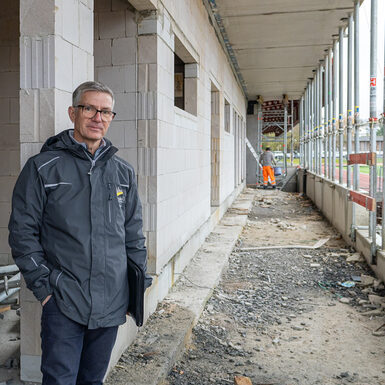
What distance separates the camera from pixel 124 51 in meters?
4.48

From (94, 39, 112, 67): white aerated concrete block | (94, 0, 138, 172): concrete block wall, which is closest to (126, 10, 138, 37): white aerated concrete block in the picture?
(94, 0, 138, 172): concrete block wall

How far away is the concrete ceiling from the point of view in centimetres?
830

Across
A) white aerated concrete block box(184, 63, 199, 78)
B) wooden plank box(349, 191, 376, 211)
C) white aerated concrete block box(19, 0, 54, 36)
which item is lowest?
wooden plank box(349, 191, 376, 211)

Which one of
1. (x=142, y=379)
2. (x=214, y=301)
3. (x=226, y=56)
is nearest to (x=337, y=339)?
(x=214, y=301)

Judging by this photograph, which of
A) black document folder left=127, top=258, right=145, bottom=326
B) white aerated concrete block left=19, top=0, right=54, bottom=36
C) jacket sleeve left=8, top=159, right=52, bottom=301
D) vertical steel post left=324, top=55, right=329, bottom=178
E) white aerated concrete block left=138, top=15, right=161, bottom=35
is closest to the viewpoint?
jacket sleeve left=8, top=159, right=52, bottom=301

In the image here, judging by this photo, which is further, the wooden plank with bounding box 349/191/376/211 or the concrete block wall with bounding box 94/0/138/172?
the wooden plank with bounding box 349/191/376/211

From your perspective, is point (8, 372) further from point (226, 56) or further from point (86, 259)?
point (226, 56)

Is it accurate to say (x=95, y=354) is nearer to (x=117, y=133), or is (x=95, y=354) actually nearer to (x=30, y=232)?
(x=30, y=232)

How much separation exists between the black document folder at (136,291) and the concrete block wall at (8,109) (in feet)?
12.8

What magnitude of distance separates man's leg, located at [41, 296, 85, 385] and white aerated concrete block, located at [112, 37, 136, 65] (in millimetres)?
3038

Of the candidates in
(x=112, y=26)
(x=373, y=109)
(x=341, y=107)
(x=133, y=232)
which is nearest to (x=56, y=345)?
(x=133, y=232)

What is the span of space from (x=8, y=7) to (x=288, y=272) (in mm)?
5233

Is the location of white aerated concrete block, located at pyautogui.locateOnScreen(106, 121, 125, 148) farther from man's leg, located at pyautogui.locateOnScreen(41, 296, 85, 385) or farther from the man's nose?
man's leg, located at pyautogui.locateOnScreen(41, 296, 85, 385)

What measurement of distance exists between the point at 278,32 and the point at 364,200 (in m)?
5.13
